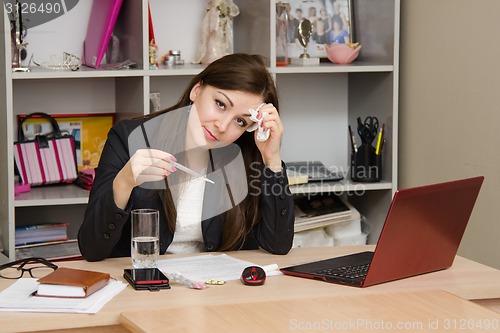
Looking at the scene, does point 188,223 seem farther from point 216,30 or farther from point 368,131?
point 368,131

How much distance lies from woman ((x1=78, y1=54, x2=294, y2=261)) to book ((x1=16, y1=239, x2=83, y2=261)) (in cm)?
81

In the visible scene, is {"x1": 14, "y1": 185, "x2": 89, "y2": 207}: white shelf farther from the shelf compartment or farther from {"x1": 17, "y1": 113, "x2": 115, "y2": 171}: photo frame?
the shelf compartment

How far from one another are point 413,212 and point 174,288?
0.55 m

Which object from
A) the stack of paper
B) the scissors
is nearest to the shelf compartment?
the scissors

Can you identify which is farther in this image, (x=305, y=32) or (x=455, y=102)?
(x=305, y=32)

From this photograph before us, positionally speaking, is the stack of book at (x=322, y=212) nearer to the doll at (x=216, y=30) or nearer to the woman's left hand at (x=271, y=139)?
the doll at (x=216, y=30)

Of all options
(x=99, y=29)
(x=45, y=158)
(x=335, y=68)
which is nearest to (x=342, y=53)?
(x=335, y=68)

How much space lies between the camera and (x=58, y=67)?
2900 mm

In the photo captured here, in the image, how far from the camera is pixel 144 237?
6.12 ft

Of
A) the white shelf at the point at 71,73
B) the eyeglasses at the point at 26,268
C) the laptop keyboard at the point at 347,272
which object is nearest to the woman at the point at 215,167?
the eyeglasses at the point at 26,268

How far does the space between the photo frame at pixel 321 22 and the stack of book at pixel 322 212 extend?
1.97ft

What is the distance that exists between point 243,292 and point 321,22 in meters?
1.87

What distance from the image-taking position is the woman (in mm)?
2105

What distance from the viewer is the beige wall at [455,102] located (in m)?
2.64
